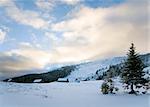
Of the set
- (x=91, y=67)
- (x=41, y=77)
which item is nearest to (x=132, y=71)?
(x=41, y=77)

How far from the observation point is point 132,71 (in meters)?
24.8

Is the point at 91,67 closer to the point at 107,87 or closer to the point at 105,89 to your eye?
the point at 107,87

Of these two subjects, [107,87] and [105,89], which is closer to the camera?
[105,89]

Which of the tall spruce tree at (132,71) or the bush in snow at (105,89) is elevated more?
the tall spruce tree at (132,71)

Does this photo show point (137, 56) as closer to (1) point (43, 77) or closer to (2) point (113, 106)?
(2) point (113, 106)

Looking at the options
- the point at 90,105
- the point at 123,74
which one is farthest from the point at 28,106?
the point at 123,74

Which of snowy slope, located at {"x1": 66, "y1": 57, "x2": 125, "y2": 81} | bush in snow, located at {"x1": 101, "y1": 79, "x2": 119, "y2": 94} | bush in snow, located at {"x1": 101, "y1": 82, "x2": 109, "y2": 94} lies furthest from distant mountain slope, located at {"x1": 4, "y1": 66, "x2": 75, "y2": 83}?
bush in snow, located at {"x1": 101, "y1": 82, "x2": 109, "y2": 94}

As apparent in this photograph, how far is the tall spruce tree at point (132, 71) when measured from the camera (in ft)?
81.0

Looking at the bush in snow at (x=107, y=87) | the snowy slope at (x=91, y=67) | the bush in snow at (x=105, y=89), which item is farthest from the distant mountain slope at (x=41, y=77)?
the bush in snow at (x=105, y=89)

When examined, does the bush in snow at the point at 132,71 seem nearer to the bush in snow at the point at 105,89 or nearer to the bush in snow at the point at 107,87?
the bush in snow at the point at 107,87

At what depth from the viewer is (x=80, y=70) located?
393 feet

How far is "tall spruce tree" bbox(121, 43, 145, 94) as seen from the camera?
2469 cm

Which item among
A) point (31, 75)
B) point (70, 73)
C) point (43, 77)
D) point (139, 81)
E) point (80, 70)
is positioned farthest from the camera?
point (80, 70)

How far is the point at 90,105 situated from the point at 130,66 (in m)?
10.3
